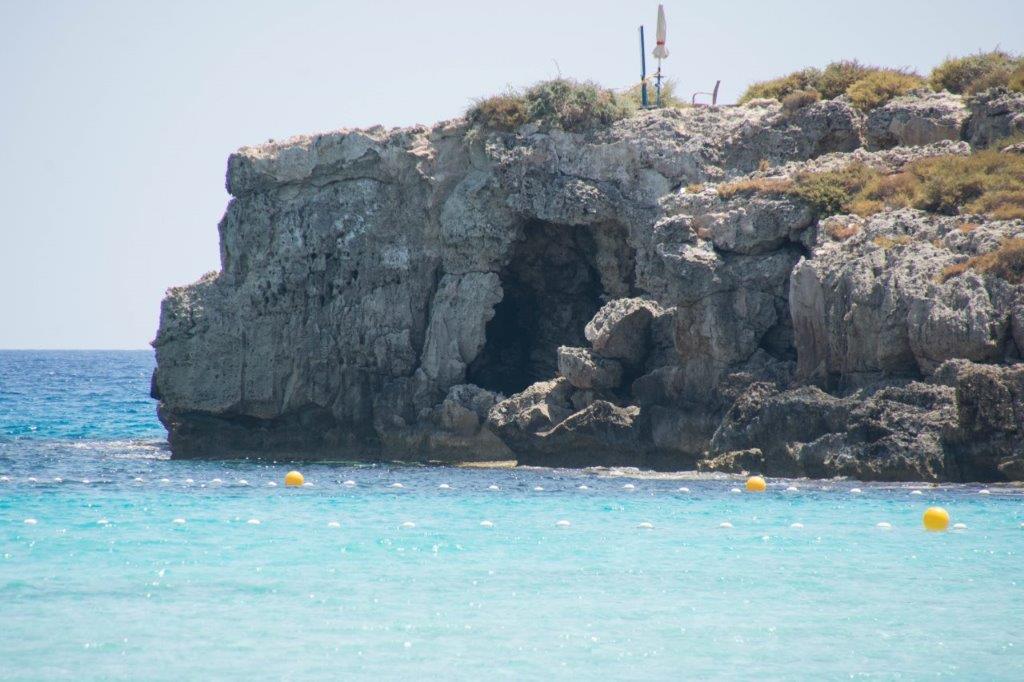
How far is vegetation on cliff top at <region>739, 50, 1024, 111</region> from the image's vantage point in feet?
114

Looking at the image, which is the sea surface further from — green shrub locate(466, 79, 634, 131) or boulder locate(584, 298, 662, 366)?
green shrub locate(466, 79, 634, 131)

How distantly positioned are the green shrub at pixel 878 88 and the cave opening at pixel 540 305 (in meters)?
8.30

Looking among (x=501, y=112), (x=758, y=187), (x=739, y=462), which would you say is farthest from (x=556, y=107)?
(x=739, y=462)

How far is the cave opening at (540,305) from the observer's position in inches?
1505

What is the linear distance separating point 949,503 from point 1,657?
16.5 metres

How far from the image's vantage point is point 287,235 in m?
37.7

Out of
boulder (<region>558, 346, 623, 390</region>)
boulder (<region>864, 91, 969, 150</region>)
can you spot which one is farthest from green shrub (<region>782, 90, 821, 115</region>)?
boulder (<region>558, 346, 623, 390</region>)

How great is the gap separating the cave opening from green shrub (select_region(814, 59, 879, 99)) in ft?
26.0

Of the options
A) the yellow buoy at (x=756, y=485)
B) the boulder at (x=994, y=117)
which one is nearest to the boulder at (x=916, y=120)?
the boulder at (x=994, y=117)

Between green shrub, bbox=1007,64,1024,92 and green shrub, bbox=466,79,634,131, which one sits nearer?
green shrub, bbox=1007,64,1024,92

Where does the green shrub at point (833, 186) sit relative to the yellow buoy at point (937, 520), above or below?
above

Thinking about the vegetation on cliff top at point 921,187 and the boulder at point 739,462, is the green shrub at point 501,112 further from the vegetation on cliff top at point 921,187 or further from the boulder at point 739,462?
the boulder at point 739,462

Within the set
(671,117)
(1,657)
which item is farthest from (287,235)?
(1,657)

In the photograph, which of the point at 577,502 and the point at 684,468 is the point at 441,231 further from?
the point at 577,502
